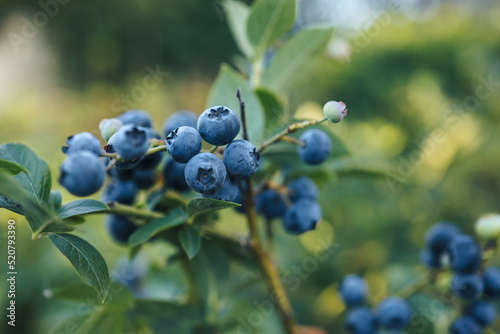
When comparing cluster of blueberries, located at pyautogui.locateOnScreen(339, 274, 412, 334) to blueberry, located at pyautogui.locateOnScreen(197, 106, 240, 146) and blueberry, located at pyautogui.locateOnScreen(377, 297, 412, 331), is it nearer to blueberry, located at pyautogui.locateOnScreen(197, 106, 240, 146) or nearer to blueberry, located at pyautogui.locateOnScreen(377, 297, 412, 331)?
blueberry, located at pyautogui.locateOnScreen(377, 297, 412, 331)

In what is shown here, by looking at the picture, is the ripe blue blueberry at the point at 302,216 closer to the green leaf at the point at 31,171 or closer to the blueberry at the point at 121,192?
the blueberry at the point at 121,192

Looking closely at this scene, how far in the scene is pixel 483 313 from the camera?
1.07 metres

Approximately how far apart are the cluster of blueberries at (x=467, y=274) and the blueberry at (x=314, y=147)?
435 mm

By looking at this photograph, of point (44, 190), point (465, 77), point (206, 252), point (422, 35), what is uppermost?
point (422, 35)

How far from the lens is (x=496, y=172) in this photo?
2064mm

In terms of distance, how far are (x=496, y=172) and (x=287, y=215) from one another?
1.55m

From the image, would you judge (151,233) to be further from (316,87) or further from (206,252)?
(316,87)

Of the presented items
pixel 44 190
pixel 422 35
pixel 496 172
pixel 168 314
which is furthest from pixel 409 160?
pixel 422 35

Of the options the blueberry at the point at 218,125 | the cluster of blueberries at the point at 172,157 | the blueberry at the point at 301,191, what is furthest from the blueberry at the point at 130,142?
the blueberry at the point at 301,191

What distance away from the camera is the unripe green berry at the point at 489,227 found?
0.99 meters

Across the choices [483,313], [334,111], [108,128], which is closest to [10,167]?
[108,128]

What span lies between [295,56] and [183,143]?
53cm

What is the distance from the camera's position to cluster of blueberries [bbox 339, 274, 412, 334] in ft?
3.64

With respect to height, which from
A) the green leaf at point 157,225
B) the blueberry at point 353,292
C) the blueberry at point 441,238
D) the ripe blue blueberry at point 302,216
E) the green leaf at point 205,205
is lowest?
the blueberry at point 353,292
